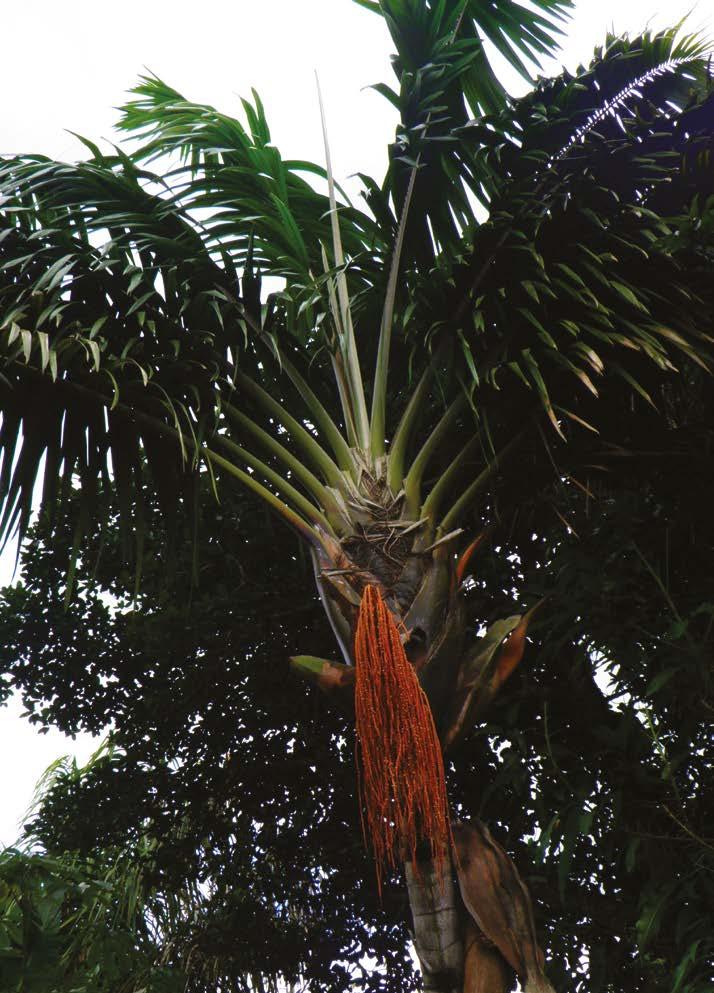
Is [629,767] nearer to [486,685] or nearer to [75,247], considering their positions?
[486,685]

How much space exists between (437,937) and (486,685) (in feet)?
2.29

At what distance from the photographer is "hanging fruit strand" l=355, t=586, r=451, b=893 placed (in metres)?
2.60

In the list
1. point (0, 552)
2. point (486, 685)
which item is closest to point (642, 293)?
point (486, 685)

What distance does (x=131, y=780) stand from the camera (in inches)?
236

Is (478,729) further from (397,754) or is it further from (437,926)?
(397,754)

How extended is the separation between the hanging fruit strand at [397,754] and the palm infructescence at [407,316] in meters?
0.20

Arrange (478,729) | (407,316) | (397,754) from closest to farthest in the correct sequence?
(397,754) < (407,316) < (478,729)

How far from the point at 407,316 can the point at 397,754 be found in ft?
5.04

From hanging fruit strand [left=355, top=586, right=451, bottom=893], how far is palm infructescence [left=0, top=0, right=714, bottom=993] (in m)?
0.20

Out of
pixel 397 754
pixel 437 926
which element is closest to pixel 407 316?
pixel 397 754

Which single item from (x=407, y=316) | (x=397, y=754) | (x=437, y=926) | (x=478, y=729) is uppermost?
(x=407, y=316)

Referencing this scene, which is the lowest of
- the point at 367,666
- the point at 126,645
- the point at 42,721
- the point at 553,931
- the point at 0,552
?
the point at 553,931

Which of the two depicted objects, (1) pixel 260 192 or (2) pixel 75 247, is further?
(1) pixel 260 192

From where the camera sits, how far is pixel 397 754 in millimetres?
2602
